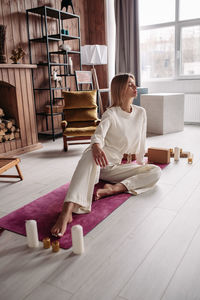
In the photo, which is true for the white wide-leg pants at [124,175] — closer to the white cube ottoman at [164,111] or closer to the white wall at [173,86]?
the white cube ottoman at [164,111]

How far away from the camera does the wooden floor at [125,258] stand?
1190mm

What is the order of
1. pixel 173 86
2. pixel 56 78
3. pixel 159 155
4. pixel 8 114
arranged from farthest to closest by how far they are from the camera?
pixel 173 86 → pixel 56 78 → pixel 8 114 → pixel 159 155

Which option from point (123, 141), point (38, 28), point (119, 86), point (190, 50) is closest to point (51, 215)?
point (123, 141)

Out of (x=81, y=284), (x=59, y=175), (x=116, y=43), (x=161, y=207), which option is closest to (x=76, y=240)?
(x=81, y=284)

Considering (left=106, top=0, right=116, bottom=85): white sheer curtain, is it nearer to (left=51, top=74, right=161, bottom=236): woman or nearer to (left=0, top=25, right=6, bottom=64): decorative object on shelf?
(left=0, top=25, right=6, bottom=64): decorative object on shelf

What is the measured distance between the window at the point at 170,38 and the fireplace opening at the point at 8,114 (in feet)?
9.74

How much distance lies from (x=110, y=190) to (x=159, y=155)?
3.31 feet

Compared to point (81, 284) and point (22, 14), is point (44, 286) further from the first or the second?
point (22, 14)

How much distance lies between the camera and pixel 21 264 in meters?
1.40

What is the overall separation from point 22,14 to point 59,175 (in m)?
2.68

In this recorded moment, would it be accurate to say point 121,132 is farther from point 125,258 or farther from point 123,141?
point 125,258

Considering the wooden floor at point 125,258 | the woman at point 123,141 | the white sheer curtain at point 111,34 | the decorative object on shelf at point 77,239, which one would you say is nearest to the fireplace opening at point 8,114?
the wooden floor at point 125,258

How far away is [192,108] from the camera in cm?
502

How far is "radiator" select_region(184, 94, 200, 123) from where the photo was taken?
4.94m
